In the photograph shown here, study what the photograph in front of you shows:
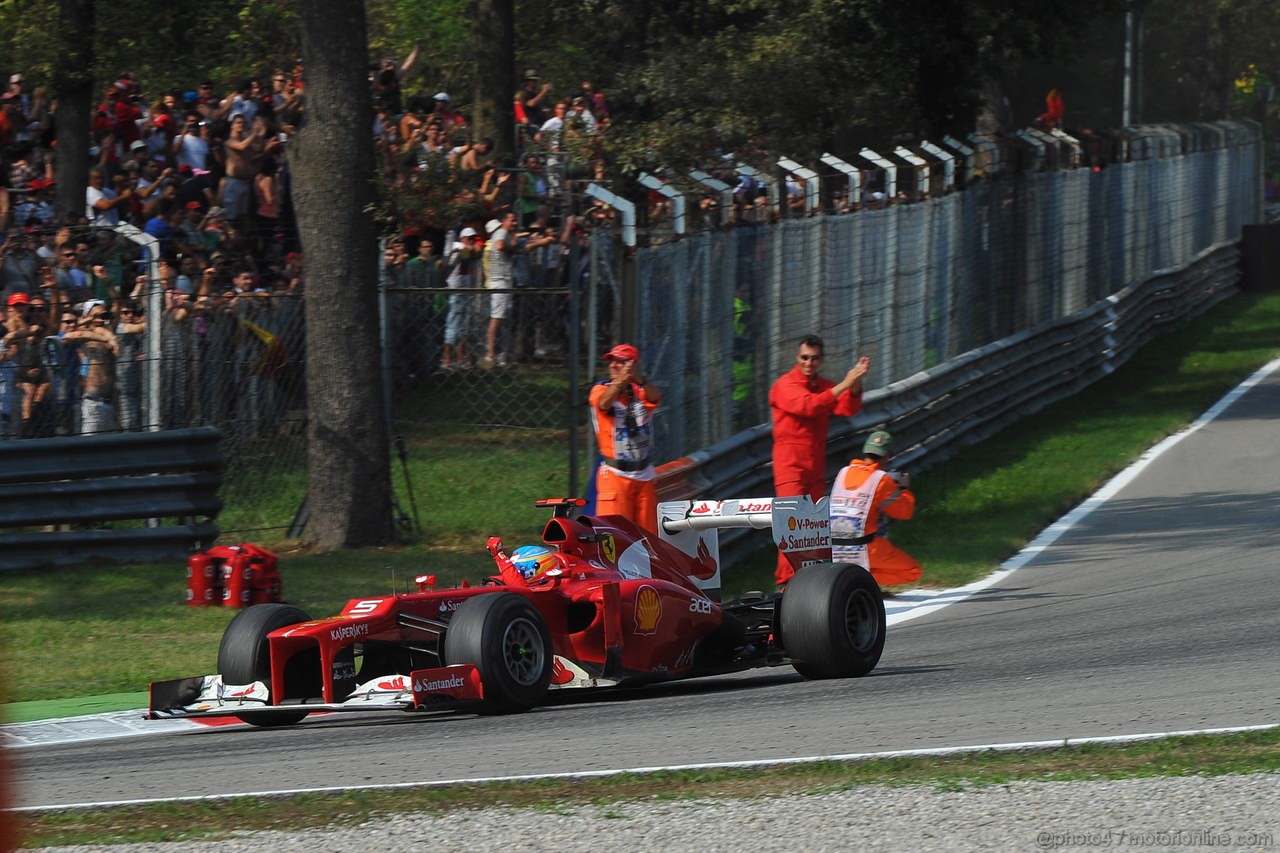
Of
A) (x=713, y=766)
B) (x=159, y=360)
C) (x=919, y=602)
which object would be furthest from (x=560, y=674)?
(x=159, y=360)

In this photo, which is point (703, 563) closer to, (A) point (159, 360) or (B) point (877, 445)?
(B) point (877, 445)

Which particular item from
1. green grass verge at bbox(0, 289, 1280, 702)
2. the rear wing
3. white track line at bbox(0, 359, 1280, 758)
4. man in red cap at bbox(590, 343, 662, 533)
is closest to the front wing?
white track line at bbox(0, 359, 1280, 758)

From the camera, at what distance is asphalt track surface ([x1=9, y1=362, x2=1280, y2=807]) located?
22.5 feet

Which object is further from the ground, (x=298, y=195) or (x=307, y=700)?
(x=298, y=195)

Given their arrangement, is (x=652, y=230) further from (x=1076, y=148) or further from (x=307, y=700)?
(x=1076, y=148)

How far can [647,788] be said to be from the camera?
6148 millimetres

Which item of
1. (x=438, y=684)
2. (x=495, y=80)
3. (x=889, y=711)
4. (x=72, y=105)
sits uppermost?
(x=495, y=80)

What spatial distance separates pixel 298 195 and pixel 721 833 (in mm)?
8923

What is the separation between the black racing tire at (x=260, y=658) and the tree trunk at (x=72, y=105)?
1038 cm

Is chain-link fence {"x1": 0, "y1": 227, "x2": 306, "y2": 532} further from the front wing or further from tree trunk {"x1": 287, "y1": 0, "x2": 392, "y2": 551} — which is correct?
the front wing

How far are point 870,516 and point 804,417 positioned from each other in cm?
97

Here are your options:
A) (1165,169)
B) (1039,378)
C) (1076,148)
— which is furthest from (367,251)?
(1165,169)

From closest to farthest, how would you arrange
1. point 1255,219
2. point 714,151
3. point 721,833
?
point 721,833 < point 714,151 < point 1255,219

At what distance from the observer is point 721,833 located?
543 centimetres
